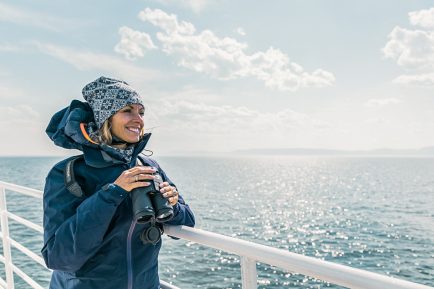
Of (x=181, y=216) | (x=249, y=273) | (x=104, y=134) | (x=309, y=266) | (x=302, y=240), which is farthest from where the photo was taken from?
(x=302, y=240)

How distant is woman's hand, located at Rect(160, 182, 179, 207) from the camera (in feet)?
5.56

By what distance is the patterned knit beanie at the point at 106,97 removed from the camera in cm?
183

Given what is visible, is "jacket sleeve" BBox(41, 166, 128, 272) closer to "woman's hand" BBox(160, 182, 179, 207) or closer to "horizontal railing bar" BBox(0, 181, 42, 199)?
"woman's hand" BBox(160, 182, 179, 207)

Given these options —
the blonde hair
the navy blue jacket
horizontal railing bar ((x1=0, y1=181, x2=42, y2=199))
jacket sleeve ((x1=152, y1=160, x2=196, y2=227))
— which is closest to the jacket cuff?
the navy blue jacket

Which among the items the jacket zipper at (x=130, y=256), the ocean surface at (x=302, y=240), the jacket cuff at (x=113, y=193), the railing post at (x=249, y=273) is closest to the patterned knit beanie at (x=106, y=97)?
the jacket cuff at (x=113, y=193)

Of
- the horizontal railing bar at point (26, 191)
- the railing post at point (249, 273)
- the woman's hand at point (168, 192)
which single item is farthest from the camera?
the horizontal railing bar at point (26, 191)

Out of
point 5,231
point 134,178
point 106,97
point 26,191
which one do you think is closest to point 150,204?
point 134,178

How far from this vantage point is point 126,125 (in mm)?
1859

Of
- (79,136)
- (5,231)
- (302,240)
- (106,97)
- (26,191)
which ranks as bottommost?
(302,240)

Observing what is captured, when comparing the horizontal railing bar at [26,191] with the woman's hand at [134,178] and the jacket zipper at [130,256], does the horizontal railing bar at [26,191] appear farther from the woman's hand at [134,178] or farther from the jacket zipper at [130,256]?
the woman's hand at [134,178]

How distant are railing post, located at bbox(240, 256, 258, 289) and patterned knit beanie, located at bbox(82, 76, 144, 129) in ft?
3.15

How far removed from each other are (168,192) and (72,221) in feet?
1.42

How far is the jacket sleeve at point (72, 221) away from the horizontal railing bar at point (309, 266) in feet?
1.41

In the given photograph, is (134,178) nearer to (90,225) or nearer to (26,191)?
(90,225)
